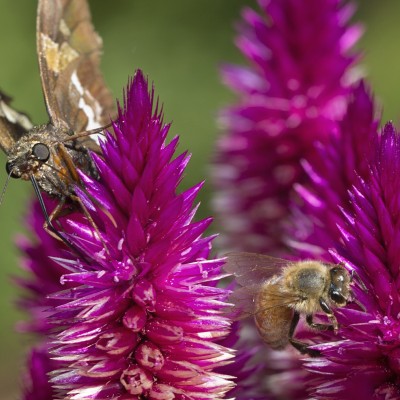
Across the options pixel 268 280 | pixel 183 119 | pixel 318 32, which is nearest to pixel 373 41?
pixel 183 119

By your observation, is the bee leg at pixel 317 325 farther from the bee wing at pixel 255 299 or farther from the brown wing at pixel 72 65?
the brown wing at pixel 72 65

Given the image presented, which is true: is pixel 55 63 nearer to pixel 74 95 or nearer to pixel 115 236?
pixel 74 95

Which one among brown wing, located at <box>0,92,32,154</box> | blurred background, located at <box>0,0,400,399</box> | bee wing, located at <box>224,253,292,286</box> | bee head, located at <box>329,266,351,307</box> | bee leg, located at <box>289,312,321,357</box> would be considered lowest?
bee leg, located at <box>289,312,321,357</box>

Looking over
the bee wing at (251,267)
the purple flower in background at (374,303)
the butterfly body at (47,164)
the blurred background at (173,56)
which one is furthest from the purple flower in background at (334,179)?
the blurred background at (173,56)

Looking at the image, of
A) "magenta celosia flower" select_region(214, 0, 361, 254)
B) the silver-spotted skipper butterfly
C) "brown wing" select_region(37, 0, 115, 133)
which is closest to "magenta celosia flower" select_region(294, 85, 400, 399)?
the silver-spotted skipper butterfly

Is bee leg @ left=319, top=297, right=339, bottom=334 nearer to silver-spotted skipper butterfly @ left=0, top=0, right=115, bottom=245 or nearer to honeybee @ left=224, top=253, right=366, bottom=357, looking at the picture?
honeybee @ left=224, top=253, right=366, bottom=357

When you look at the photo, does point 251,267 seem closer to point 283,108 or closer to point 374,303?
point 374,303

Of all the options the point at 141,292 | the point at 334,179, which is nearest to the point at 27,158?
the point at 141,292
